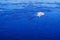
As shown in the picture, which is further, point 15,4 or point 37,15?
point 15,4

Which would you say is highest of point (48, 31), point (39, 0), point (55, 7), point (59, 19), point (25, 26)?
point (39, 0)

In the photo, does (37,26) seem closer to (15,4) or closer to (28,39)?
(28,39)

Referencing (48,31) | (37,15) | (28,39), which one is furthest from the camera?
(37,15)

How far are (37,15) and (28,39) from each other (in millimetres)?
1016

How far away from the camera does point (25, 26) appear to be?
322 cm

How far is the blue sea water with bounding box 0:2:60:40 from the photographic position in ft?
9.46

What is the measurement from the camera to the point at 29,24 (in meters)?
3.29

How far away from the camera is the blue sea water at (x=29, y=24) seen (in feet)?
9.46

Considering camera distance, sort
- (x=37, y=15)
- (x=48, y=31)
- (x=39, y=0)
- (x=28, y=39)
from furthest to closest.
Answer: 1. (x=39, y=0)
2. (x=37, y=15)
3. (x=48, y=31)
4. (x=28, y=39)

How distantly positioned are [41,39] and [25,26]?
1.90 feet

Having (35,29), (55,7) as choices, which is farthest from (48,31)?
(55,7)

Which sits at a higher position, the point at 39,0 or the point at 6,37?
the point at 39,0

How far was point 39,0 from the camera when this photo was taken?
4.47 metres

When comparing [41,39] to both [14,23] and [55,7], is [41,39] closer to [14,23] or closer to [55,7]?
[14,23]
